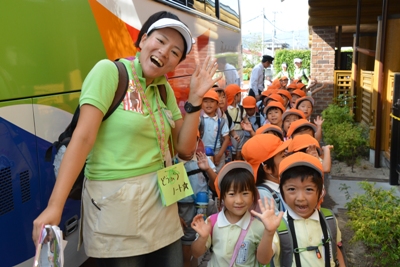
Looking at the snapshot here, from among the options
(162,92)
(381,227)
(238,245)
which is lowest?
(381,227)

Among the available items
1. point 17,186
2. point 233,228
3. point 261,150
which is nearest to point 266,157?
point 261,150

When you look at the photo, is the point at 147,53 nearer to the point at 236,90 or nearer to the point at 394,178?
the point at 394,178

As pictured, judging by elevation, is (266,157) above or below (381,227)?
above

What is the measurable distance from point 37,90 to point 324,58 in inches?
435

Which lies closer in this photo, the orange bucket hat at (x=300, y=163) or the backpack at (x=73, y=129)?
the backpack at (x=73, y=129)

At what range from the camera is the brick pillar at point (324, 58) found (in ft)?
41.0

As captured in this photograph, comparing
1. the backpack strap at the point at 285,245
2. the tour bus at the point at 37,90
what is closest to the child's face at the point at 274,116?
the tour bus at the point at 37,90

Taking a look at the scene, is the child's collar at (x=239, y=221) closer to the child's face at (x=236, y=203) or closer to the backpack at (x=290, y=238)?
the child's face at (x=236, y=203)

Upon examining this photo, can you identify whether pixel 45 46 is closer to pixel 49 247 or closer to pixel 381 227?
pixel 49 247

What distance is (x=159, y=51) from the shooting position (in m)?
2.18

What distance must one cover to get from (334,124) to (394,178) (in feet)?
7.75

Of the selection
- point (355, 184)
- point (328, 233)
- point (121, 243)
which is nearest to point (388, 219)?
point (328, 233)

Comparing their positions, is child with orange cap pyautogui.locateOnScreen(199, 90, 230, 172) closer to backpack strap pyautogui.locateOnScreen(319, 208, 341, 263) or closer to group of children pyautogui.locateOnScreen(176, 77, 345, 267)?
group of children pyautogui.locateOnScreen(176, 77, 345, 267)

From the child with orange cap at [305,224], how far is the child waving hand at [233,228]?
0.14m
